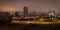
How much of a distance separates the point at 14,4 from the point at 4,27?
277mm

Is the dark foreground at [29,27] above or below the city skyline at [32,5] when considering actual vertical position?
below

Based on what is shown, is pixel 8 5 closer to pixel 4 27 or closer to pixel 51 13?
pixel 4 27

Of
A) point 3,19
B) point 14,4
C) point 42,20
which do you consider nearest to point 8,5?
point 14,4

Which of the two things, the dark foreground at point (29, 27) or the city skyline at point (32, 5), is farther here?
the city skyline at point (32, 5)

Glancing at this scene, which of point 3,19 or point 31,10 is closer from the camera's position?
point 3,19

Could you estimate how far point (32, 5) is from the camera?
4.74 ft

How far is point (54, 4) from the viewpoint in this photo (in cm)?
145

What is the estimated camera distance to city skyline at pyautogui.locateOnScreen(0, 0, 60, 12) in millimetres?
1436

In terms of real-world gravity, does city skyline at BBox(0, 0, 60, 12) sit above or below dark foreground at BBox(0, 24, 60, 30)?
above

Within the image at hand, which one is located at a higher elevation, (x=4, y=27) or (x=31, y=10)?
(x=31, y=10)

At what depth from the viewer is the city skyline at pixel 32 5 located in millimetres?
1436

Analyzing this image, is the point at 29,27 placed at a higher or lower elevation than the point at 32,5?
lower

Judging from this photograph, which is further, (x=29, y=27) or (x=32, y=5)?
(x=32, y=5)

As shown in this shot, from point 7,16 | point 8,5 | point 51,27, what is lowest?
point 51,27
